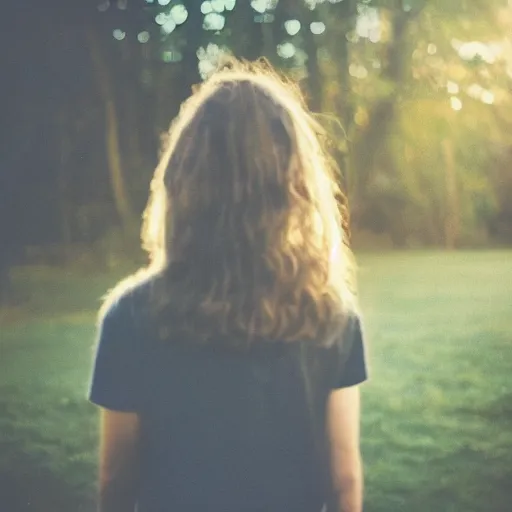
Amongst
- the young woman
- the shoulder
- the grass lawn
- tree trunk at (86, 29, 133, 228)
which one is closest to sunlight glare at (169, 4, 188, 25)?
tree trunk at (86, 29, 133, 228)

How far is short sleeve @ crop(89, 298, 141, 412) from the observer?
3.52 feet

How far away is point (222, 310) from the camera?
110 cm

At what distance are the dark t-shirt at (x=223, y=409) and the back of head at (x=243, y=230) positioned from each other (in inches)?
1.4

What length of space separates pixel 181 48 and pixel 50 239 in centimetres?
59

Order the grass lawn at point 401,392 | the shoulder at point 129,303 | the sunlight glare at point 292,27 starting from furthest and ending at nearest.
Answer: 1. the sunlight glare at point 292,27
2. the grass lawn at point 401,392
3. the shoulder at point 129,303

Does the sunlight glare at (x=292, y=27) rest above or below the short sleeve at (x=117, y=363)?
above

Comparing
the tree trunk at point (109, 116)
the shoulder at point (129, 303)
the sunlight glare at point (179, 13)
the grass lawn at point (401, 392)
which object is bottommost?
the grass lawn at point (401, 392)

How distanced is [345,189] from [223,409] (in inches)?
35.4

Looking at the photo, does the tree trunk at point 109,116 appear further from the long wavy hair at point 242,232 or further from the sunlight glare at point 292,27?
the long wavy hair at point 242,232

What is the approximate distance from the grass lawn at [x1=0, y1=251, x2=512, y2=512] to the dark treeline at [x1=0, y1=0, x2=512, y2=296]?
0.12 m

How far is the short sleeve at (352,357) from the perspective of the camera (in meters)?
1.12

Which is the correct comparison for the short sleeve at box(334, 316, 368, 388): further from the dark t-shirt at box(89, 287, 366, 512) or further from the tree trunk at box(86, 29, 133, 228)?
the tree trunk at box(86, 29, 133, 228)

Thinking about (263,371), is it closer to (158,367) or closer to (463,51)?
(158,367)

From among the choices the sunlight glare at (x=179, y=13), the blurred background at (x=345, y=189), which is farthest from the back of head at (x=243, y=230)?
the sunlight glare at (x=179, y=13)
